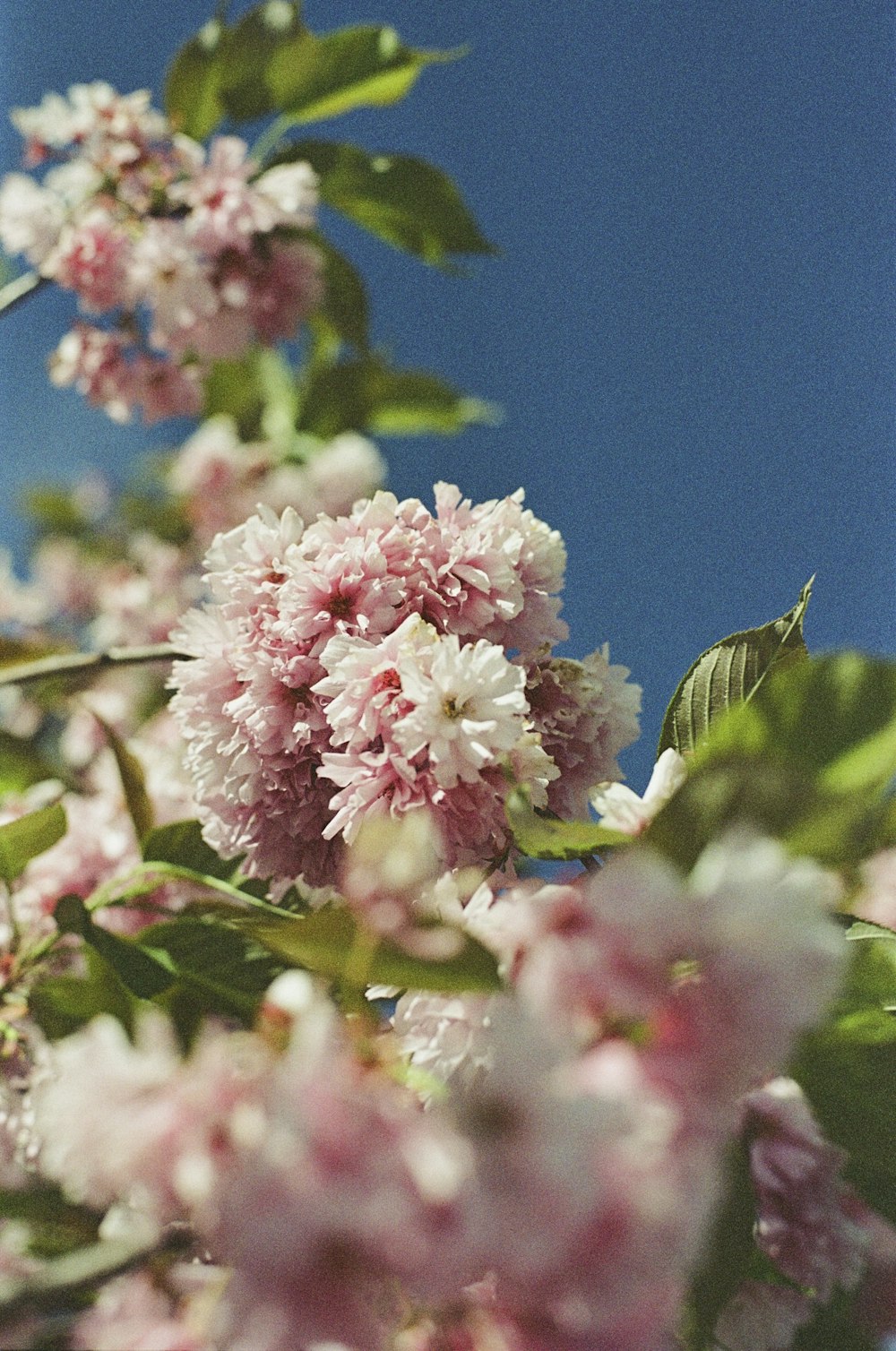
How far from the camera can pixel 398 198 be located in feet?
4.63

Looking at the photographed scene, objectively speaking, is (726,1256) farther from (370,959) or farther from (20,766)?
(20,766)

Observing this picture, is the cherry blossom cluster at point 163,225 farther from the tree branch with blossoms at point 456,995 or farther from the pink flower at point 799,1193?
the pink flower at point 799,1193

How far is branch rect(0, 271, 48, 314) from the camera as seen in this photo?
3.98 feet

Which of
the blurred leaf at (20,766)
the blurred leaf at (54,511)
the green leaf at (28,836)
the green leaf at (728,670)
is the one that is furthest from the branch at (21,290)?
the blurred leaf at (54,511)

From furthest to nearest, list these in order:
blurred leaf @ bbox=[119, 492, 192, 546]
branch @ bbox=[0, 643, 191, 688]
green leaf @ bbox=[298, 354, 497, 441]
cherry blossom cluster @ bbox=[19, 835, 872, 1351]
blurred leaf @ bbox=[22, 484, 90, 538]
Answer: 1. blurred leaf @ bbox=[22, 484, 90, 538]
2. blurred leaf @ bbox=[119, 492, 192, 546]
3. green leaf @ bbox=[298, 354, 497, 441]
4. branch @ bbox=[0, 643, 191, 688]
5. cherry blossom cluster @ bbox=[19, 835, 872, 1351]

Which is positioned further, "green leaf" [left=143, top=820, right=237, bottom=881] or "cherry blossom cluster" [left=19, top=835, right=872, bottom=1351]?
"green leaf" [left=143, top=820, right=237, bottom=881]

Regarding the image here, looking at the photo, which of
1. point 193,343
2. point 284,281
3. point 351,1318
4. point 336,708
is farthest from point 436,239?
point 351,1318

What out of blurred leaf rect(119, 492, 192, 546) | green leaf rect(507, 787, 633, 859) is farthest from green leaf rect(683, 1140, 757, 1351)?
blurred leaf rect(119, 492, 192, 546)

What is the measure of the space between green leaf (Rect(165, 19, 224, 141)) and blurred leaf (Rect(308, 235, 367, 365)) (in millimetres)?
207

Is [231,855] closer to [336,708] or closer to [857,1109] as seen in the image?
[336,708]

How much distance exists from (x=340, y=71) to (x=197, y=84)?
190 millimetres

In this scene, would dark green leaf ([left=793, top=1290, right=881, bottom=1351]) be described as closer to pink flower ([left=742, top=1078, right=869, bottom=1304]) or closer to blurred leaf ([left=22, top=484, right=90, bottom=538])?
pink flower ([left=742, top=1078, right=869, bottom=1304])

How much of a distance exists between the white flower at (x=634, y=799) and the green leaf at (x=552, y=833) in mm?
39

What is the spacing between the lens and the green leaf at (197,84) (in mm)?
1407
